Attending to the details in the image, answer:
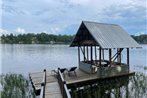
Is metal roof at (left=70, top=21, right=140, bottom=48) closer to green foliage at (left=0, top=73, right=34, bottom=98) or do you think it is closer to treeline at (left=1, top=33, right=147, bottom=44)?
green foliage at (left=0, top=73, right=34, bottom=98)

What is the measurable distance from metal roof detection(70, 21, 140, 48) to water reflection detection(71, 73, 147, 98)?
7.19ft

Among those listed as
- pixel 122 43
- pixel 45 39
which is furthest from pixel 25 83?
pixel 45 39

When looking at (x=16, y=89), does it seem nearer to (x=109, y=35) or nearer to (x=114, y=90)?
(x=114, y=90)

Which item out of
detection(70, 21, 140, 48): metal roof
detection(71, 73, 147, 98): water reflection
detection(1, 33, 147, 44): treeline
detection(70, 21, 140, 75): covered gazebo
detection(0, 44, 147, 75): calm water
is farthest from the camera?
detection(1, 33, 147, 44): treeline

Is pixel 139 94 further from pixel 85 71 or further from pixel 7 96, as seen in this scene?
pixel 7 96

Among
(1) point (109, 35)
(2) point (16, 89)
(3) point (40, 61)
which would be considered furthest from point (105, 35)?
(3) point (40, 61)

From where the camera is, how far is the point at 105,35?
47.0ft

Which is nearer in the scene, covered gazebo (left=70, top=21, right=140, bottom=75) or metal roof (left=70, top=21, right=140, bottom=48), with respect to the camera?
covered gazebo (left=70, top=21, right=140, bottom=75)

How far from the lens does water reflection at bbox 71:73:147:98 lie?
10.6 m

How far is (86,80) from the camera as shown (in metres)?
12.0

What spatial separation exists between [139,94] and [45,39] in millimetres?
101239

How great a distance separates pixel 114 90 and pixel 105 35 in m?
4.10

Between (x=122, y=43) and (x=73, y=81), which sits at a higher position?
(x=122, y=43)

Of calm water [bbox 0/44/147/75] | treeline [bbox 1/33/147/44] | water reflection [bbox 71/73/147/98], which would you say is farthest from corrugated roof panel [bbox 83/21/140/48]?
treeline [bbox 1/33/147/44]
